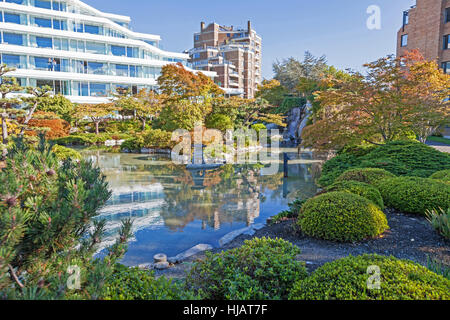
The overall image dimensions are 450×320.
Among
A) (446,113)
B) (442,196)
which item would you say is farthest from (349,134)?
(442,196)

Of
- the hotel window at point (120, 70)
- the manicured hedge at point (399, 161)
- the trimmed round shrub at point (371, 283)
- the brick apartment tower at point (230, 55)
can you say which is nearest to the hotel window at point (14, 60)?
the hotel window at point (120, 70)

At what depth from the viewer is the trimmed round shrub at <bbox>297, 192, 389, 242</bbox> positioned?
4.52 m

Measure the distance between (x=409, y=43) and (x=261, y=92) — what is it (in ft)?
51.8

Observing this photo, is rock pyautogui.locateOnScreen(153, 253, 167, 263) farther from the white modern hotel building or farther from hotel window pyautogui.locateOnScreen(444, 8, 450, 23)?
hotel window pyautogui.locateOnScreen(444, 8, 450, 23)

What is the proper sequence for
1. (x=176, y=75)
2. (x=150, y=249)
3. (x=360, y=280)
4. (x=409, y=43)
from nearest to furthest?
(x=360, y=280) → (x=150, y=249) → (x=176, y=75) → (x=409, y=43)

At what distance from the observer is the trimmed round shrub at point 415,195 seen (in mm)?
5402

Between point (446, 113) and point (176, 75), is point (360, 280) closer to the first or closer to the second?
point (446, 113)

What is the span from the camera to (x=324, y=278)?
2.54m

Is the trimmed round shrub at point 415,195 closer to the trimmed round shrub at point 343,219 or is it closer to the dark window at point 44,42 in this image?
the trimmed round shrub at point 343,219

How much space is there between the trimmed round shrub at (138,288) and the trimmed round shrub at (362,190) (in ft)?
14.0

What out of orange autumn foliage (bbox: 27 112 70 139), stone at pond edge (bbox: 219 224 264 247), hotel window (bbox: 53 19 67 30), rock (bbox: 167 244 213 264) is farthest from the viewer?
hotel window (bbox: 53 19 67 30)

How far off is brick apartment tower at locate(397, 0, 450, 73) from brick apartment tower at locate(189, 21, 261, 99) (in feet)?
89.8

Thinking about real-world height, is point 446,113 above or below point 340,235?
above

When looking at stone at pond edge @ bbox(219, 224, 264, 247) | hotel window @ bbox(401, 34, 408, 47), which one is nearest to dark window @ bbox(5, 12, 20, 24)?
stone at pond edge @ bbox(219, 224, 264, 247)
